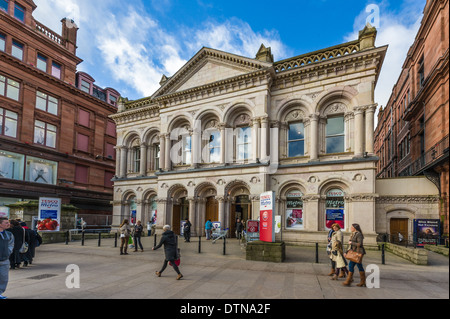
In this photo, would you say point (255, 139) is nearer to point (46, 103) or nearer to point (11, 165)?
point (11, 165)

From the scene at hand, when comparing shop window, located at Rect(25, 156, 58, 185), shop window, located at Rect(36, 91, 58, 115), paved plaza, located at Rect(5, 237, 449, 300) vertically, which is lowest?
paved plaza, located at Rect(5, 237, 449, 300)

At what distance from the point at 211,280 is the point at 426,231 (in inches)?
555

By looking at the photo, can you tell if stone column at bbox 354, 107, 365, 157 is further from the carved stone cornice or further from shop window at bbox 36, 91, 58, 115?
shop window at bbox 36, 91, 58, 115

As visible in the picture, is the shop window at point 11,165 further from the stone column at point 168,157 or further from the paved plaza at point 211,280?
the paved plaza at point 211,280

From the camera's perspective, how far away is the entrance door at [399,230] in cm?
1742

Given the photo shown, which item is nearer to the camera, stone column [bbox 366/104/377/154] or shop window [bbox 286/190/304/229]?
stone column [bbox 366/104/377/154]

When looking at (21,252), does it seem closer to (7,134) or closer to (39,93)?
(7,134)

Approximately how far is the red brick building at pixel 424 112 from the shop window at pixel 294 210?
305 inches

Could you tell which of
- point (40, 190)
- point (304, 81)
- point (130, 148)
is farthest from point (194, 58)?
point (40, 190)

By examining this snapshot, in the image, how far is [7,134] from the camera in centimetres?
2745

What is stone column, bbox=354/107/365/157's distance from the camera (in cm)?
1775

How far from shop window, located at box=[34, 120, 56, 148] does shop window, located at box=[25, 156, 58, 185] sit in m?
2.01

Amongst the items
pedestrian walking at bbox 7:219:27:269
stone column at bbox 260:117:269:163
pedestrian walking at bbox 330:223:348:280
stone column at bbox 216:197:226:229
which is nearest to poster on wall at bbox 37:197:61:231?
pedestrian walking at bbox 7:219:27:269

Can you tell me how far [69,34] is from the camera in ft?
114
